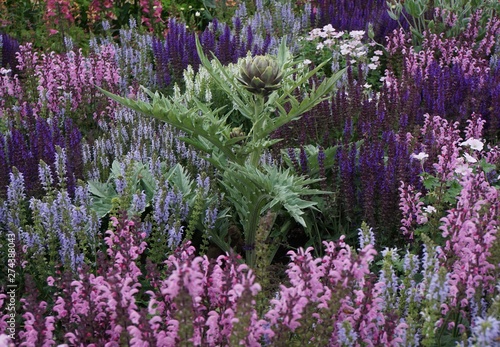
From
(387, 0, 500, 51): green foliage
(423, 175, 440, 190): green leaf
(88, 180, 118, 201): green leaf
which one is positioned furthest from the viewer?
(387, 0, 500, 51): green foliage

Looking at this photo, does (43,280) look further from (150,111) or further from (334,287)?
(334,287)

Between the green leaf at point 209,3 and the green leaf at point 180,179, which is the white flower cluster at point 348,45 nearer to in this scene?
the green leaf at point 209,3

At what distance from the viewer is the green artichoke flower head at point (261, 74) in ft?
10.1

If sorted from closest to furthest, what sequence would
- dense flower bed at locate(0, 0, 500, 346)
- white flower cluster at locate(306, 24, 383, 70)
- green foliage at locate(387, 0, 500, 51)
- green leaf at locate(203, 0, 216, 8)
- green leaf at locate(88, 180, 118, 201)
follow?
dense flower bed at locate(0, 0, 500, 346) → green leaf at locate(88, 180, 118, 201) → white flower cluster at locate(306, 24, 383, 70) → green foliage at locate(387, 0, 500, 51) → green leaf at locate(203, 0, 216, 8)

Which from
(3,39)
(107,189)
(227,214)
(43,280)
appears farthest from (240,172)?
(3,39)

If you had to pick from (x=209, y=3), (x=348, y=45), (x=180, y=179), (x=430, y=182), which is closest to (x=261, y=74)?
(x=180, y=179)

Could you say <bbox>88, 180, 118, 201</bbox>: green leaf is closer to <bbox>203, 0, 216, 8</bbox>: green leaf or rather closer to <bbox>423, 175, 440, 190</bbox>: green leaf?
<bbox>423, 175, 440, 190</bbox>: green leaf

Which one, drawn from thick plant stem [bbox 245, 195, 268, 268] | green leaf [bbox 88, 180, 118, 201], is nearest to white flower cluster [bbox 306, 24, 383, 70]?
thick plant stem [bbox 245, 195, 268, 268]

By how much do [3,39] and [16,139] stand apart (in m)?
2.55

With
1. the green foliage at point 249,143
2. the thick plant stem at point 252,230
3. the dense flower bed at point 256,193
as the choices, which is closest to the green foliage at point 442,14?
the dense flower bed at point 256,193

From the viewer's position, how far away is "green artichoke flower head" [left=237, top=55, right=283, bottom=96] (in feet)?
10.1

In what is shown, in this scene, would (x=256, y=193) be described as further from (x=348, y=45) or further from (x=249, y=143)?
(x=348, y=45)

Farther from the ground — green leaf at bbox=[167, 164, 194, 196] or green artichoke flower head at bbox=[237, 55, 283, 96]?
green artichoke flower head at bbox=[237, 55, 283, 96]

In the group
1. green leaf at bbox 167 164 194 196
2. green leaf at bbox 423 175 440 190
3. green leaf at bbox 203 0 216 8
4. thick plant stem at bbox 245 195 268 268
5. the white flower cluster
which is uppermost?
green leaf at bbox 203 0 216 8
